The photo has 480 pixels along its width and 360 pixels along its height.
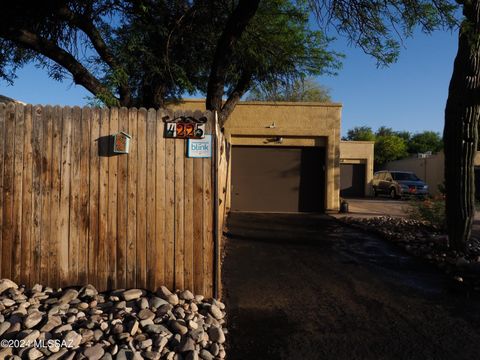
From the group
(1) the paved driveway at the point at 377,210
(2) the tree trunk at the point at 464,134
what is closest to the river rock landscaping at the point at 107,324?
(2) the tree trunk at the point at 464,134

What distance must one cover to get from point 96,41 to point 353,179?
67.8 feet

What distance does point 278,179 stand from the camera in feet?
46.1

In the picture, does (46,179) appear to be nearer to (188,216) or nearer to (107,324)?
(188,216)

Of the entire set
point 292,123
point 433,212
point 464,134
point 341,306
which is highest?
point 292,123

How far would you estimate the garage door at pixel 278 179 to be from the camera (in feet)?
46.0

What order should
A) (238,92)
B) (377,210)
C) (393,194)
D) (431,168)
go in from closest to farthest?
(238,92) < (377,210) < (393,194) < (431,168)

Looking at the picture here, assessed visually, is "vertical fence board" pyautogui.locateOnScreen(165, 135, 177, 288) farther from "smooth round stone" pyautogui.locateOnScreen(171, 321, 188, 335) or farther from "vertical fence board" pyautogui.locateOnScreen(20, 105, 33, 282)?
"vertical fence board" pyautogui.locateOnScreen(20, 105, 33, 282)

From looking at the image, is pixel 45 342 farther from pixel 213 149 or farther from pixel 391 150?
pixel 391 150

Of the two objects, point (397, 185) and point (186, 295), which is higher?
point (397, 185)

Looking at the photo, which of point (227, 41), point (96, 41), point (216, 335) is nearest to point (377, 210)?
point (227, 41)

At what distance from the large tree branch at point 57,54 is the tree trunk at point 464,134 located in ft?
20.8

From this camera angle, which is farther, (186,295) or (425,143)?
(425,143)

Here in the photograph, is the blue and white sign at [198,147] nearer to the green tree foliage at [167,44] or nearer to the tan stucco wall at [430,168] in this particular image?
the green tree foliage at [167,44]

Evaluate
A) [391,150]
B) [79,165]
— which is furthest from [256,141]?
[391,150]
